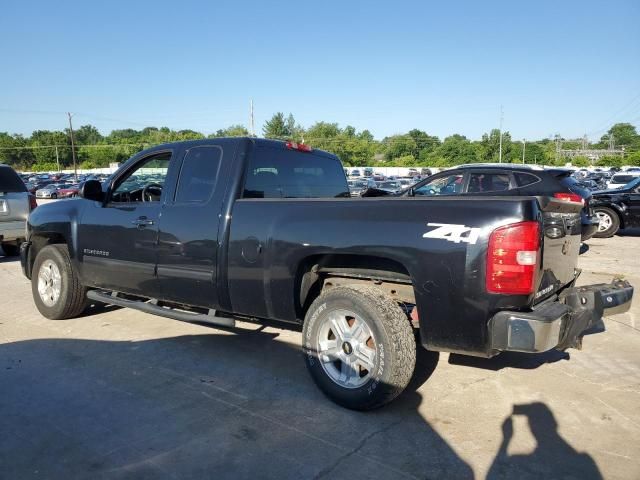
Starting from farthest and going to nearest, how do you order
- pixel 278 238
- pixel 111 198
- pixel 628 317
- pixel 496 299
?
pixel 628 317 < pixel 111 198 < pixel 278 238 < pixel 496 299

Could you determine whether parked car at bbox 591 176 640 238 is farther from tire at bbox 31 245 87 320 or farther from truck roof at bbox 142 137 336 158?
tire at bbox 31 245 87 320

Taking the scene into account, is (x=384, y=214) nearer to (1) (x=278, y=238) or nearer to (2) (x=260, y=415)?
(1) (x=278, y=238)

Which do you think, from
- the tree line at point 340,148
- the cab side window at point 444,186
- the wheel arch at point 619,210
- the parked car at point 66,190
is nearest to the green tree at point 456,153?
the tree line at point 340,148

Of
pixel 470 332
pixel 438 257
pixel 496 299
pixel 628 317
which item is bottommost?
pixel 628 317

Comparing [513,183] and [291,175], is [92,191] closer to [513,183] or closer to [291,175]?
[291,175]

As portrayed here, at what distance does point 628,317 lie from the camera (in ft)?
19.3

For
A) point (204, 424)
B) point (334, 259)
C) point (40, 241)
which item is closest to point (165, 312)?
point (204, 424)

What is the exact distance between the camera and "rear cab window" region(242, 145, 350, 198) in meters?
4.42

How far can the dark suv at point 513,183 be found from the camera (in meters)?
8.60

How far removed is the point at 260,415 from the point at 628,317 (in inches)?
179

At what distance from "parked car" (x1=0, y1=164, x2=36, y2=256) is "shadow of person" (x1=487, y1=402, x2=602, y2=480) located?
9.50 m

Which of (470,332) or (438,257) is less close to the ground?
(438,257)

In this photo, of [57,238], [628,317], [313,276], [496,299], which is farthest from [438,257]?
[57,238]

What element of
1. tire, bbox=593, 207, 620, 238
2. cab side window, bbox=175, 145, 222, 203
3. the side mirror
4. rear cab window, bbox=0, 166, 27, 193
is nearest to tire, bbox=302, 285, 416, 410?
cab side window, bbox=175, 145, 222, 203
